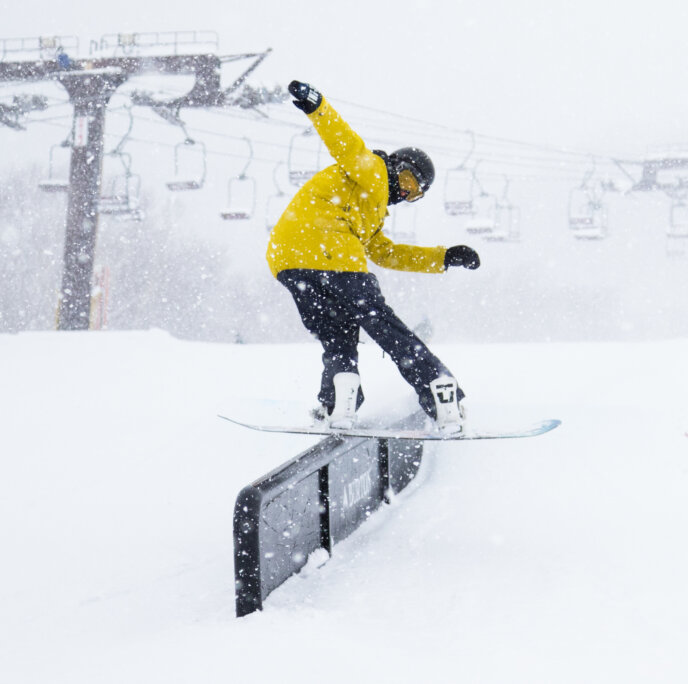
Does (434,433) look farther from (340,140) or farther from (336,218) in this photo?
(340,140)

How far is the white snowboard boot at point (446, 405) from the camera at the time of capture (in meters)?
3.56

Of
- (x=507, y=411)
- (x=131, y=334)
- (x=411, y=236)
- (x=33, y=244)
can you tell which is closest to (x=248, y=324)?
(x=33, y=244)

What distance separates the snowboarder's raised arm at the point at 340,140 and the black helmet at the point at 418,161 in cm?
26

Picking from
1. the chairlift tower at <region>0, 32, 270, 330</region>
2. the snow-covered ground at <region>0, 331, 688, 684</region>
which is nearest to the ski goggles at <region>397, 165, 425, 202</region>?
the snow-covered ground at <region>0, 331, 688, 684</region>

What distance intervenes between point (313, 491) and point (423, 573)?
2.06ft

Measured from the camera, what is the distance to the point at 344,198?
353 centimetres

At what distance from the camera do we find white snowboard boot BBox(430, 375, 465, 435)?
3561mm

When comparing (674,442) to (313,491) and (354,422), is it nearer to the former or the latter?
(354,422)

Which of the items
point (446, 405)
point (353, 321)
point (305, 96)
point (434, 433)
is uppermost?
point (305, 96)

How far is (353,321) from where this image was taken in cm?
371

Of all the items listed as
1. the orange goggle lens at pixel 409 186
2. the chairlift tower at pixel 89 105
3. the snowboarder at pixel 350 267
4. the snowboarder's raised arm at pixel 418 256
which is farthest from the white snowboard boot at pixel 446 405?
the chairlift tower at pixel 89 105

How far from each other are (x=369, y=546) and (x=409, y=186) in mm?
1889

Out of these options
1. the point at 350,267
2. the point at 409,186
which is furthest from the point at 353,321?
the point at 409,186

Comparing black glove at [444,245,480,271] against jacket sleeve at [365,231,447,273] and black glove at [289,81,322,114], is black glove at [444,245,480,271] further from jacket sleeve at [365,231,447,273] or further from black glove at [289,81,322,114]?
black glove at [289,81,322,114]
